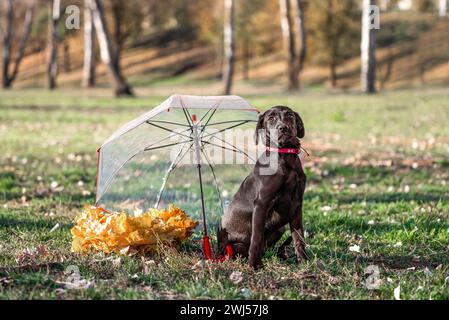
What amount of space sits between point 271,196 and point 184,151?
1.60 m

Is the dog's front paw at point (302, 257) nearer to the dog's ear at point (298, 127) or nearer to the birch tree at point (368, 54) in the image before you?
the dog's ear at point (298, 127)

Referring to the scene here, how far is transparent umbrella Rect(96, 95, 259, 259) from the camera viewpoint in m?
5.72

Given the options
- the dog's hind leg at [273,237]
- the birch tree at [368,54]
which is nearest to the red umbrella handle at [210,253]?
the dog's hind leg at [273,237]

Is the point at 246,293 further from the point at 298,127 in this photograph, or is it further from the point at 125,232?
the point at 125,232

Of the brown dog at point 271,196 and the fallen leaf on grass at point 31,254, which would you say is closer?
the brown dog at point 271,196

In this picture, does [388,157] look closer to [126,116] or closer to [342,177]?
[342,177]

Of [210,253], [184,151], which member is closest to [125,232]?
[210,253]

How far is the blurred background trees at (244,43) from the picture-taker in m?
42.2

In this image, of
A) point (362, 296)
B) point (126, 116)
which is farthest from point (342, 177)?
point (126, 116)

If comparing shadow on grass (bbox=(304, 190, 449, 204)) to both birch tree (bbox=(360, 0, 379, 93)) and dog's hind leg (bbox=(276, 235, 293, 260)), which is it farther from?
birch tree (bbox=(360, 0, 379, 93))

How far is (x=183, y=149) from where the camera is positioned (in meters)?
6.30

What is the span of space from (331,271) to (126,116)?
1587 cm

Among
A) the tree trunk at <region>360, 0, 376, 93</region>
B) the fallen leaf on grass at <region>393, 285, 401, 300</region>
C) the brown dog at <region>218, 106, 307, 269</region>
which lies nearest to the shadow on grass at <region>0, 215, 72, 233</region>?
the brown dog at <region>218, 106, 307, 269</region>
